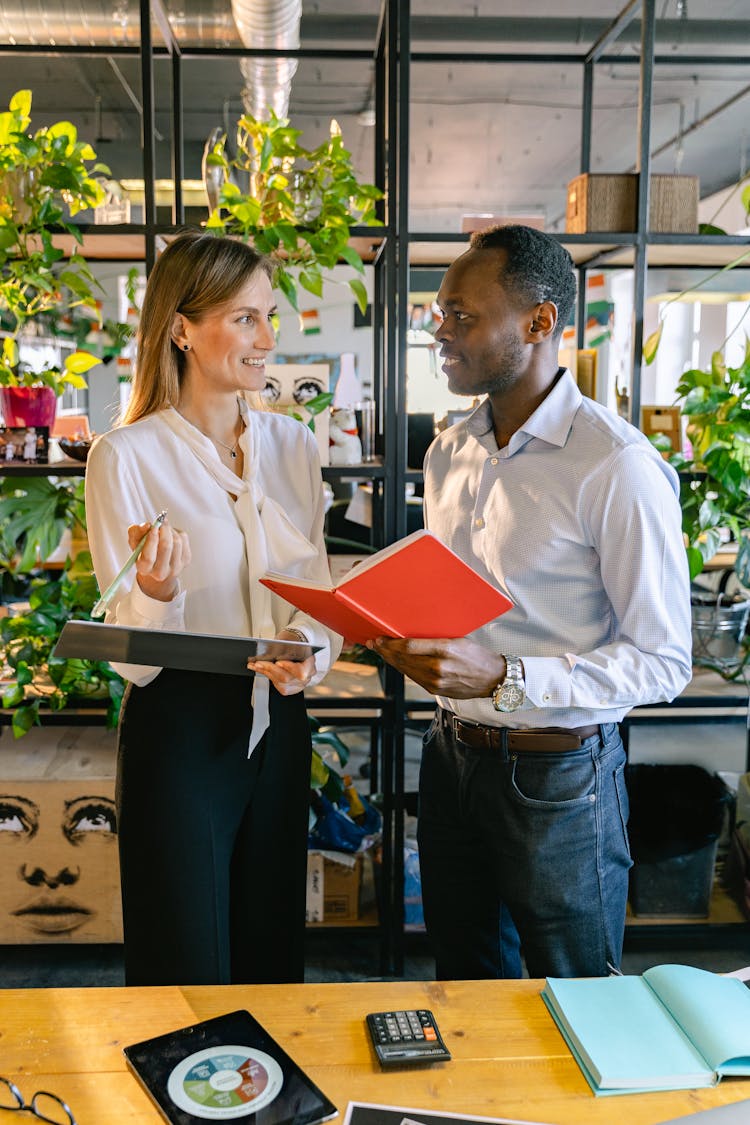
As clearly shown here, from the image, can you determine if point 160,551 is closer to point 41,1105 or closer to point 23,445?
point 41,1105

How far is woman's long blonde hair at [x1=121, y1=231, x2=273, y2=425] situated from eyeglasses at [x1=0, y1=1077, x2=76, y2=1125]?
1.07 meters

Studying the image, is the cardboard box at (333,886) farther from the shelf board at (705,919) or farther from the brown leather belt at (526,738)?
the brown leather belt at (526,738)

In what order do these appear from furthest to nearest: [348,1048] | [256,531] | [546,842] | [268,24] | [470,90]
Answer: [470,90]
[268,24]
[256,531]
[546,842]
[348,1048]

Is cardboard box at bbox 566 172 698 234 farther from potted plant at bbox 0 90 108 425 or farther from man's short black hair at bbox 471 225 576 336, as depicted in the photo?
potted plant at bbox 0 90 108 425

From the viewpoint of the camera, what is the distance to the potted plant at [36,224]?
8.14ft

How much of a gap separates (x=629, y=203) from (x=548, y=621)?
1.49 m

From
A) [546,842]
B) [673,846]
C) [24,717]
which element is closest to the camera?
[546,842]

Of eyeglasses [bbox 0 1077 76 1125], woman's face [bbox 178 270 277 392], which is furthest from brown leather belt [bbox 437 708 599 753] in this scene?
eyeglasses [bbox 0 1077 76 1125]

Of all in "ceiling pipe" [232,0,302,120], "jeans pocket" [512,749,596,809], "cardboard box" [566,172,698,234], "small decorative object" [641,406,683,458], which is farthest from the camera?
"ceiling pipe" [232,0,302,120]

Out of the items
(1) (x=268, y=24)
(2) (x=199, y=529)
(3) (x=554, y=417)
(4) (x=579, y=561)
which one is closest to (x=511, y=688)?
(4) (x=579, y=561)

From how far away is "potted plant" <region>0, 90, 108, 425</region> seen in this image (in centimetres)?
248

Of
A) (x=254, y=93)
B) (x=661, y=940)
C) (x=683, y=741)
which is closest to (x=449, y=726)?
(x=661, y=940)

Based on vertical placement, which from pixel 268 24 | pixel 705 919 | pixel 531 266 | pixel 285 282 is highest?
pixel 268 24

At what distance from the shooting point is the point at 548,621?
1.60 metres
